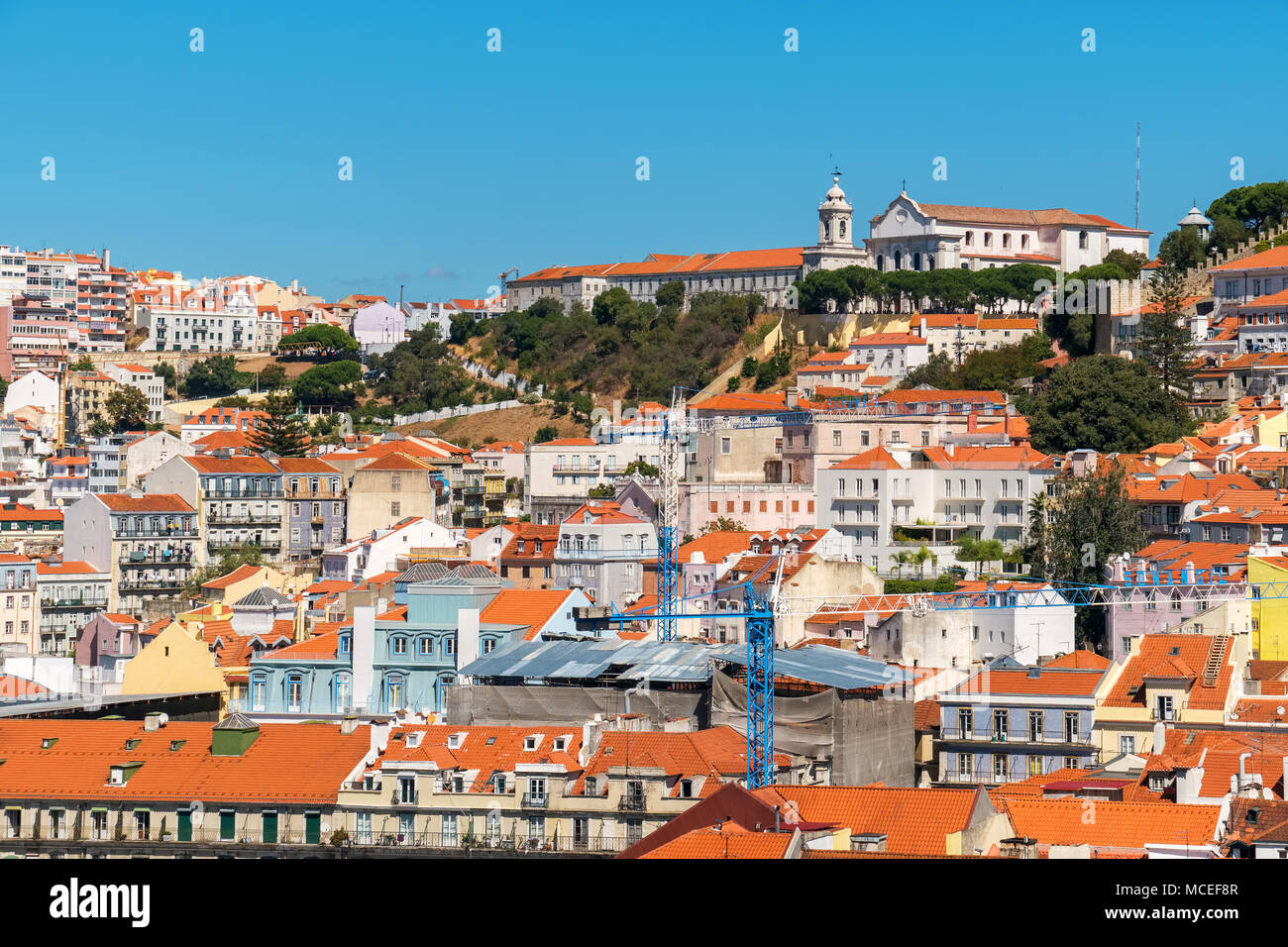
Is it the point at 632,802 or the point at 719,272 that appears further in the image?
the point at 719,272

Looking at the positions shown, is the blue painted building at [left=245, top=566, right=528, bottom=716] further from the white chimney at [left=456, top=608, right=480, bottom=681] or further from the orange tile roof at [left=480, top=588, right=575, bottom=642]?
the orange tile roof at [left=480, top=588, right=575, bottom=642]

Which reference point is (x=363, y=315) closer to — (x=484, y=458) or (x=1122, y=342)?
(x=484, y=458)

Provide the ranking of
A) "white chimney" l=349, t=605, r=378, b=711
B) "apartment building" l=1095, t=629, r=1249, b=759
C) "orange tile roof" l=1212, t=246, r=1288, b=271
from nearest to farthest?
"apartment building" l=1095, t=629, r=1249, b=759
"white chimney" l=349, t=605, r=378, b=711
"orange tile roof" l=1212, t=246, r=1288, b=271

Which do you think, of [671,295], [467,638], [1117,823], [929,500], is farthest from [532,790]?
[671,295]

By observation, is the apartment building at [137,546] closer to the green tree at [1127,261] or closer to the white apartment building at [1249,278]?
the white apartment building at [1249,278]

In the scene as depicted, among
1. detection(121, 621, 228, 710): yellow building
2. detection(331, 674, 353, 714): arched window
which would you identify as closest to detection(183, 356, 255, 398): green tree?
detection(121, 621, 228, 710): yellow building

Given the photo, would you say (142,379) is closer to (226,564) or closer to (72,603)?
(226,564)
